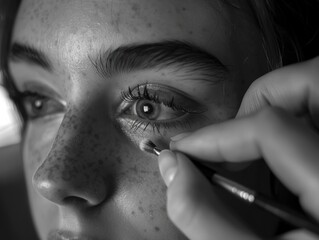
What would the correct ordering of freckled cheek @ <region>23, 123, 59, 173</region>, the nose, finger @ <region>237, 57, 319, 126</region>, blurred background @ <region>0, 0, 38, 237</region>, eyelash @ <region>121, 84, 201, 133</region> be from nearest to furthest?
finger @ <region>237, 57, 319, 126</region>, the nose, eyelash @ <region>121, 84, 201, 133</region>, freckled cheek @ <region>23, 123, 59, 173</region>, blurred background @ <region>0, 0, 38, 237</region>

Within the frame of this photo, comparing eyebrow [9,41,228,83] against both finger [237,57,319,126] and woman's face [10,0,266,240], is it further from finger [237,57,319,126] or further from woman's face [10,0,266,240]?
finger [237,57,319,126]

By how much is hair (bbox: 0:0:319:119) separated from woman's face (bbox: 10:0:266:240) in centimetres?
3

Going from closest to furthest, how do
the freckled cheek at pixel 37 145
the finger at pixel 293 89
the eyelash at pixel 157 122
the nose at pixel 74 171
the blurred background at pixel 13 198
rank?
the finger at pixel 293 89 → the nose at pixel 74 171 → the eyelash at pixel 157 122 → the freckled cheek at pixel 37 145 → the blurred background at pixel 13 198

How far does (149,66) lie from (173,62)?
5 cm

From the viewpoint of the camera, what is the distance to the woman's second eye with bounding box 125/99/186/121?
0.94 meters

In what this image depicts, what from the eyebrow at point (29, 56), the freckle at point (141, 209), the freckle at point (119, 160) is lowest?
the freckle at point (141, 209)

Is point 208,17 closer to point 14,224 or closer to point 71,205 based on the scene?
point 71,205

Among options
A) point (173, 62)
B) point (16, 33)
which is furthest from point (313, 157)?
point (16, 33)

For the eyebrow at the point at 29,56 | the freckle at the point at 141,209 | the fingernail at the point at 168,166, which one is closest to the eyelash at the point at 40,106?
the eyebrow at the point at 29,56

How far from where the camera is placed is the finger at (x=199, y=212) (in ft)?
1.85

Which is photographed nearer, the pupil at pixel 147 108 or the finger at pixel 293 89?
the finger at pixel 293 89

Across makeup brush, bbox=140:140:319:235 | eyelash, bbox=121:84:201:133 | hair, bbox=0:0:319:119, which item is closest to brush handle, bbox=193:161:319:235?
makeup brush, bbox=140:140:319:235

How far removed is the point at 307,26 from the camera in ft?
3.37

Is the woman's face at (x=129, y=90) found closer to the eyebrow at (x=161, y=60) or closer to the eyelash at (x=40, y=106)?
the eyebrow at (x=161, y=60)
